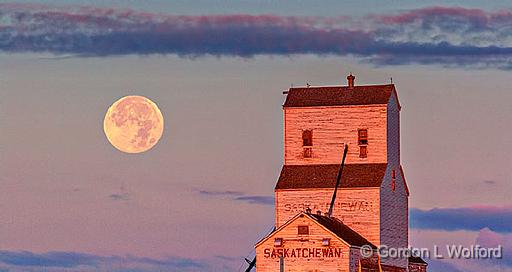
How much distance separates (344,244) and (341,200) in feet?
24.4

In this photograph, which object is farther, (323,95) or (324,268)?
(323,95)

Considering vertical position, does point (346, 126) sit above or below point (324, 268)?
above

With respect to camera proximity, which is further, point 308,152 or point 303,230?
point 308,152

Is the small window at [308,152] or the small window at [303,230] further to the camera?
the small window at [308,152]

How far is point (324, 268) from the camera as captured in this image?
12850cm

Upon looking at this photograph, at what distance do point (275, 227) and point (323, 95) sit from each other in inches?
371

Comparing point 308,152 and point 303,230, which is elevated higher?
point 308,152

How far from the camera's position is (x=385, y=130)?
13688cm

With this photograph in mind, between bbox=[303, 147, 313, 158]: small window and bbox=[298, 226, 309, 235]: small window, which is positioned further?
bbox=[303, 147, 313, 158]: small window

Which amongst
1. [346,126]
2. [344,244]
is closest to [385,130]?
[346,126]

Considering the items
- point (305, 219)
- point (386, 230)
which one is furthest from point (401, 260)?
point (305, 219)

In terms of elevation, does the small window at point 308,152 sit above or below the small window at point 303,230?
above

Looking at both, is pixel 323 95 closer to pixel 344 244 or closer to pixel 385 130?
pixel 385 130

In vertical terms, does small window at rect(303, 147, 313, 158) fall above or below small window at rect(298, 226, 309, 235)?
above
